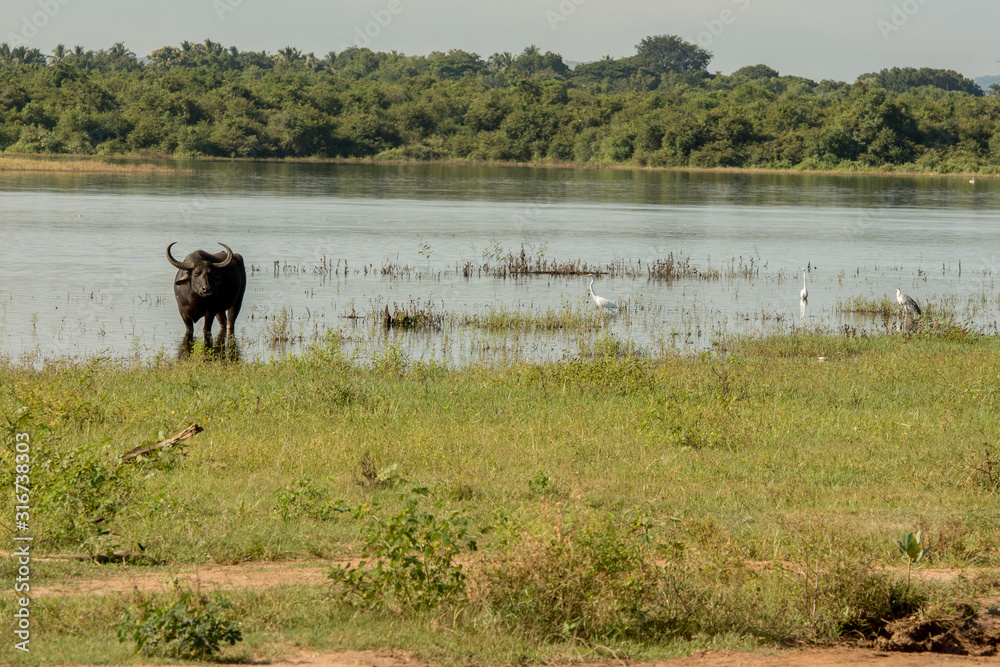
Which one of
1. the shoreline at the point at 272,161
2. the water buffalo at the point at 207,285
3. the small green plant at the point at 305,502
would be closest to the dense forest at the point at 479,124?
the shoreline at the point at 272,161

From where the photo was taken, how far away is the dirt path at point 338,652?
5691 millimetres

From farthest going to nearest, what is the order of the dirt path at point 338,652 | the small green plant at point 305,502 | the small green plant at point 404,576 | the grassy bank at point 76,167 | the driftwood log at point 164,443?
the grassy bank at point 76,167
the driftwood log at point 164,443
the small green plant at point 305,502
the small green plant at point 404,576
the dirt path at point 338,652

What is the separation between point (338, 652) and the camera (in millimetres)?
5750

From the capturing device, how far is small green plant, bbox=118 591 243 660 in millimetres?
5559

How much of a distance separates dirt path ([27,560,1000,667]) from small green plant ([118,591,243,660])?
0.24 m

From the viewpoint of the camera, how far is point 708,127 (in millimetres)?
90438

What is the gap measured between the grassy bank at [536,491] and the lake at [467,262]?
3852 millimetres

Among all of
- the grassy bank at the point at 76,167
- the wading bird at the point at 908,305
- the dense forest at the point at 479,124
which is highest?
the dense forest at the point at 479,124

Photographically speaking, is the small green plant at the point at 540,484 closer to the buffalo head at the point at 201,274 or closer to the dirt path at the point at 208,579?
the dirt path at the point at 208,579

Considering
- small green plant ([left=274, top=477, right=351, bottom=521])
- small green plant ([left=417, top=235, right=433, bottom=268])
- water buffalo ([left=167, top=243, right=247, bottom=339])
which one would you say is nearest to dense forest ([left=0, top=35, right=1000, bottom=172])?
small green plant ([left=417, top=235, right=433, bottom=268])

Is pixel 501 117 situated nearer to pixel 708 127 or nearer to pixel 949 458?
pixel 708 127

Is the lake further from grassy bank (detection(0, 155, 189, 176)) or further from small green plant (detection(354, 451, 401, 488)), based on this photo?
grassy bank (detection(0, 155, 189, 176))

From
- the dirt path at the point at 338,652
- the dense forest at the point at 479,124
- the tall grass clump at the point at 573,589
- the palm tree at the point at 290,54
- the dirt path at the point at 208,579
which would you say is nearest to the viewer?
the dirt path at the point at 338,652

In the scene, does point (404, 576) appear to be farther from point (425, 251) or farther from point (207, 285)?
point (425, 251)
